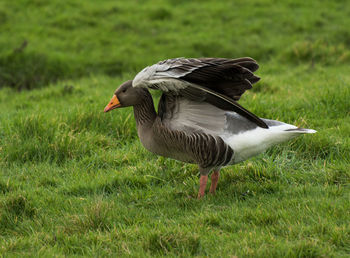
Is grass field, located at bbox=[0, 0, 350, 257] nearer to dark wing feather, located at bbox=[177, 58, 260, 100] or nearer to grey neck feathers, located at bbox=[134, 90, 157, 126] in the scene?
grey neck feathers, located at bbox=[134, 90, 157, 126]

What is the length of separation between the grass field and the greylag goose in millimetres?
481

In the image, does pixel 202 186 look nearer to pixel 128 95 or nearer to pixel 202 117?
pixel 202 117

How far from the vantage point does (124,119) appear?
6.65 m

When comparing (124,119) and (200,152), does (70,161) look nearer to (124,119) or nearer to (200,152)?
(124,119)

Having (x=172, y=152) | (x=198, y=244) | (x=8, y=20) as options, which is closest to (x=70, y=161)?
(x=172, y=152)

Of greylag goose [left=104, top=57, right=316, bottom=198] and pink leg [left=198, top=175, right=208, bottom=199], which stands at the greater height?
greylag goose [left=104, top=57, right=316, bottom=198]

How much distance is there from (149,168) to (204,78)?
1597 millimetres

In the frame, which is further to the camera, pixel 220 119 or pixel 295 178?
pixel 295 178

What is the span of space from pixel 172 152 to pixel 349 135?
2.39 meters

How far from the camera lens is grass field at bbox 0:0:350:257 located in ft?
12.8

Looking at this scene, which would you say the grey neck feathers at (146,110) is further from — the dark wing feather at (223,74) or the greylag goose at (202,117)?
the dark wing feather at (223,74)

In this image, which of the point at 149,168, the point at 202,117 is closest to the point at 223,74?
the point at 202,117

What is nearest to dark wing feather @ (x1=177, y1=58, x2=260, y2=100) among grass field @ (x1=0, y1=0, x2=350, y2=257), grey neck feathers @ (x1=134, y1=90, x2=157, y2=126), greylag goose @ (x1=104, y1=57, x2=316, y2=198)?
greylag goose @ (x1=104, y1=57, x2=316, y2=198)

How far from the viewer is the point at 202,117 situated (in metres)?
4.71
